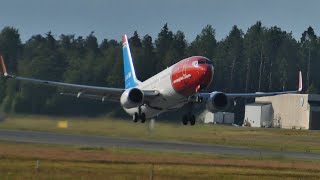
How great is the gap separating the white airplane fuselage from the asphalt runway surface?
9.28 metres

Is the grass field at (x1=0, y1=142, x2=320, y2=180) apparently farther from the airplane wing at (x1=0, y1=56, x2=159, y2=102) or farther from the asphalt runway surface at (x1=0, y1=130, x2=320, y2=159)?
the airplane wing at (x1=0, y1=56, x2=159, y2=102)

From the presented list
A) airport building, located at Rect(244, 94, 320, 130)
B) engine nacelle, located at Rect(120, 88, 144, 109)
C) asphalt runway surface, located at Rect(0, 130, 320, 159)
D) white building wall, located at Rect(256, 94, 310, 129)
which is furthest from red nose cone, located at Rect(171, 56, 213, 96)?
white building wall, located at Rect(256, 94, 310, 129)

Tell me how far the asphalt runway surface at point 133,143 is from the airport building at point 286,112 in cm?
6212

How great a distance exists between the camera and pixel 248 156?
7356cm

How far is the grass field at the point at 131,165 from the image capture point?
51344 mm

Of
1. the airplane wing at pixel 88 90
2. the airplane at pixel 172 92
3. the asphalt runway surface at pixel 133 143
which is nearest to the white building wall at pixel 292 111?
the asphalt runway surface at pixel 133 143

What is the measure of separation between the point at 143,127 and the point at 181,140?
8.02 metres

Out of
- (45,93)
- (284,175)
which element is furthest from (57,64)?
(284,175)

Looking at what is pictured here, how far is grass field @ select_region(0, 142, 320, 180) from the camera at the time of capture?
5134 centimetres

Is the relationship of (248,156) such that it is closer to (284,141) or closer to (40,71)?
(284,141)

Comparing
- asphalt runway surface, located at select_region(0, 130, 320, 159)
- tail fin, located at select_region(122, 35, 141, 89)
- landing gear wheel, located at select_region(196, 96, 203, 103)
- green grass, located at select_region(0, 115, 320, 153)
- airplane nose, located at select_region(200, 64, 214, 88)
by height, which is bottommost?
asphalt runway surface, located at select_region(0, 130, 320, 159)

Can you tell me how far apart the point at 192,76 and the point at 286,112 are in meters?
91.7

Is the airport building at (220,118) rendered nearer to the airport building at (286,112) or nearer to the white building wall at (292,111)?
the airport building at (286,112)

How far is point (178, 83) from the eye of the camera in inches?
2506
